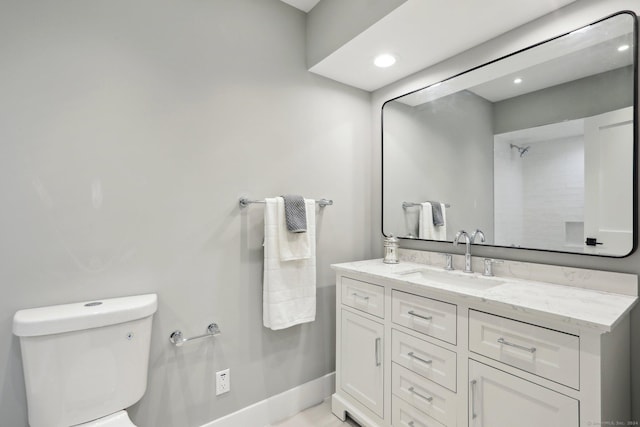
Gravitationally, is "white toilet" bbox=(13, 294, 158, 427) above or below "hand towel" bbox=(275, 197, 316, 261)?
below

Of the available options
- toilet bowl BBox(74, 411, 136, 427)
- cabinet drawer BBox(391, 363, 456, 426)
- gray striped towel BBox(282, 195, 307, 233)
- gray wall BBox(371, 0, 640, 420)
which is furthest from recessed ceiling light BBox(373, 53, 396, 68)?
toilet bowl BBox(74, 411, 136, 427)

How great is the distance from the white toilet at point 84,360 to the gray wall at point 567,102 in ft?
6.39

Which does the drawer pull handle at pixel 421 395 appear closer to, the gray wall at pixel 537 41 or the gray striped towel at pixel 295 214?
the gray wall at pixel 537 41

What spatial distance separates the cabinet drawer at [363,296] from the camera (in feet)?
5.41

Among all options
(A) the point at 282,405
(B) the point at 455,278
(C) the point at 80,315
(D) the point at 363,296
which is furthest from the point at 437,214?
(C) the point at 80,315

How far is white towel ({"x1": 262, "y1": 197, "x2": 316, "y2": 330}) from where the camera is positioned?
175 centimetres

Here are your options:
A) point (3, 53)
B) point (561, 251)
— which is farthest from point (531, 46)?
point (3, 53)

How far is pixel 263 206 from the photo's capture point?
6.03 ft

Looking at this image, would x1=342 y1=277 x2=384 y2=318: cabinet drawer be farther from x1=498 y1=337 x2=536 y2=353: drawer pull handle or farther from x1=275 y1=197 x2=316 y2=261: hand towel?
x1=498 y1=337 x2=536 y2=353: drawer pull handle

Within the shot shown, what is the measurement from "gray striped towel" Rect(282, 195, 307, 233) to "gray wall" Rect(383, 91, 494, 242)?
0.73 metres

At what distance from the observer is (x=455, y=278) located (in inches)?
66.4

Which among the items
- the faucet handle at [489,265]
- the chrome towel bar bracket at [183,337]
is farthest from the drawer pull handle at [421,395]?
the chrome towel bar bracket at [183,337]

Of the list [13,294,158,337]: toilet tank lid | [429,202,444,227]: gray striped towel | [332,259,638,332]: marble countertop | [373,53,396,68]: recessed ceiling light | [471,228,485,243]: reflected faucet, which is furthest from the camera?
[429,202,444,227]: gray striped towel

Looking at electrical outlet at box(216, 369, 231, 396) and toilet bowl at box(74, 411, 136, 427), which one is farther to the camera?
electrical outlet at box(216, 369, 231, 396)
